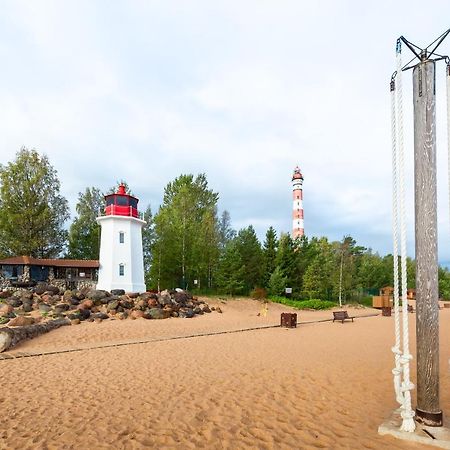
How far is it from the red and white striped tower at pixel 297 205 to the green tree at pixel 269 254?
13087 mm

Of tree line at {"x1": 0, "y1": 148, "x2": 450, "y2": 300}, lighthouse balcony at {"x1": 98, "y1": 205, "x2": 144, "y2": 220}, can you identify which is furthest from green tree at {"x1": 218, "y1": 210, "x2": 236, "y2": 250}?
lighthouse balcony at {"x1": 98, "y1": 205, "x2": 144, "y2": 220}

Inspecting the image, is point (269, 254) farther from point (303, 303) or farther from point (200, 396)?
point (200, 396)

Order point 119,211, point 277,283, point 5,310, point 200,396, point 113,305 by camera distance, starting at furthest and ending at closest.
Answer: point 277,283 → point 119,211 → point 113,305 → point 5,310 → point 200,396

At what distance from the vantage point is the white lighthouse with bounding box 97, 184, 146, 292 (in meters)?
28.6

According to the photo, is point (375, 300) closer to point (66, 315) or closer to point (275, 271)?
point (275, 271)

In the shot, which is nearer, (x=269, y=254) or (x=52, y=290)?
(x=52, y=290)

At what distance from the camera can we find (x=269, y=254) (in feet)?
128

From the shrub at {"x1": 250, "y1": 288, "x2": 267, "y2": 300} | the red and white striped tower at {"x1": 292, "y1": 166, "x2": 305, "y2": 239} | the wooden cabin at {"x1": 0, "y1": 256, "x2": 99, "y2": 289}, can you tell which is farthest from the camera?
the red and white striped tower at {"x1": 292, "y1": 166, "x2": 305, "y2": 239}

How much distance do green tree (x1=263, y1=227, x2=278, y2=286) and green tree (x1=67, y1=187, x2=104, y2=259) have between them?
19055 mm

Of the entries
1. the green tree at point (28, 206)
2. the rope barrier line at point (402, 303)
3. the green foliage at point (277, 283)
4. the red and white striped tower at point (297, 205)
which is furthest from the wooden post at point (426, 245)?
the red and white striped tower at point (297, 205)

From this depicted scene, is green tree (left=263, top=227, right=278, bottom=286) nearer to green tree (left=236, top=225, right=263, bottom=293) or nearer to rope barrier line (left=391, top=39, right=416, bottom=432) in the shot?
green tree (left=236, top=225, right=263, bottom=293)

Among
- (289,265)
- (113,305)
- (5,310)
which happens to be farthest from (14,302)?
(289,265)

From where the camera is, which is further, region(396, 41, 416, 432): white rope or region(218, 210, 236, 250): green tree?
region(218, 210, 236, 250): green tree

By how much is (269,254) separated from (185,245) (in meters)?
9.60
